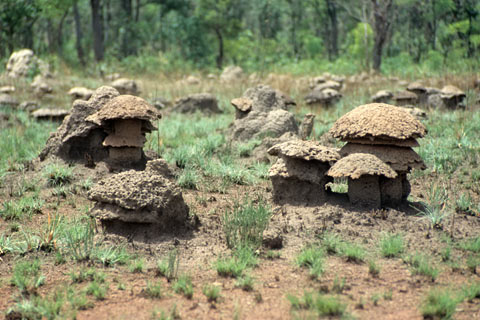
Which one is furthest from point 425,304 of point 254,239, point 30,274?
point 30,274

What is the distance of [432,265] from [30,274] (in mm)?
3520

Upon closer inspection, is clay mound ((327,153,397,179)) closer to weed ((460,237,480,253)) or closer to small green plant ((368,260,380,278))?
weed ((460,237,480,253))

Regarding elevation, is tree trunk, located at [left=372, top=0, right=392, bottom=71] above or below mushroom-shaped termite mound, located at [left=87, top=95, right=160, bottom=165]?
above

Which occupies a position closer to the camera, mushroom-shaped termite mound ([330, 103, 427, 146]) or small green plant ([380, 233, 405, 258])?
small green plant ([380, 233, 405, 258])

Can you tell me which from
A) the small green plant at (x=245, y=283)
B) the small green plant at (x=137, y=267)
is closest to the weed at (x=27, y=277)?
the small green plant at (x=137, y=267)

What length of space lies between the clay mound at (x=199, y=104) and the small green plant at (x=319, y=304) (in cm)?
884

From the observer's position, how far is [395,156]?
16.5 ft

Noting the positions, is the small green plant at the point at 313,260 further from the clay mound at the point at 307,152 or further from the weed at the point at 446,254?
the clay mound at the point at 307,152

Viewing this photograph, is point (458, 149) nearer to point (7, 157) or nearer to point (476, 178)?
point (476, 178)

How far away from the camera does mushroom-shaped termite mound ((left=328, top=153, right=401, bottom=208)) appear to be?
4574mm

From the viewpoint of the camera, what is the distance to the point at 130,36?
30297 millimetres

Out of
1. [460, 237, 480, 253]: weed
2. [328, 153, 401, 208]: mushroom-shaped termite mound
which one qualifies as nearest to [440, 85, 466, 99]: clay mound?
[328, 153, 401, 208]: mushroom-shaped termite mound

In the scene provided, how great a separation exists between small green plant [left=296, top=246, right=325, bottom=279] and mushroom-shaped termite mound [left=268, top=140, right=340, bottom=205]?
1116 mm

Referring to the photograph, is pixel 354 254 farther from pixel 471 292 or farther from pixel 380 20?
pixel 380 20
